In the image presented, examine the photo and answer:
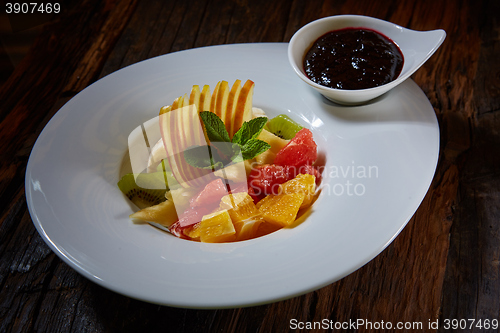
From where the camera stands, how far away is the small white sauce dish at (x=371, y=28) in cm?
189

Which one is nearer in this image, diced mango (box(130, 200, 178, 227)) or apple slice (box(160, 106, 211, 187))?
diced mango (box(130, 200, 178, 227))

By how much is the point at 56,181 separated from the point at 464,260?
5.67 ft

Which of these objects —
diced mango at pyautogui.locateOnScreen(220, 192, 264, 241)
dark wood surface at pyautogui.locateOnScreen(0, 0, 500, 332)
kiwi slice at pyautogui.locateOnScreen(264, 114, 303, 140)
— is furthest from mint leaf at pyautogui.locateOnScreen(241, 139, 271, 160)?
dark wood surface at pyautogui.locateOnScreen(0, 0, 500, 332)

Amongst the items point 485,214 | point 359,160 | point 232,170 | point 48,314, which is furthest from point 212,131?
point 485,214

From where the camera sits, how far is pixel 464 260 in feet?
5.41

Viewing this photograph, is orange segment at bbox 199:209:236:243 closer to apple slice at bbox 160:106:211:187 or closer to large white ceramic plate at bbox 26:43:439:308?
large white ceramic plate at bbox 26:43:439:308

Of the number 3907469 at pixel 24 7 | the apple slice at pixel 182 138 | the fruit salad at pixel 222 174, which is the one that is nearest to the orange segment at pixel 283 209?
the fruit salad at pixel 222 174

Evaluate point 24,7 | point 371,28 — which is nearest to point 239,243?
point 371,28

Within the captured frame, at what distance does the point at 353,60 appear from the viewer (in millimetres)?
1998

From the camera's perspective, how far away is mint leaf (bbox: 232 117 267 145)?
190 centimetres

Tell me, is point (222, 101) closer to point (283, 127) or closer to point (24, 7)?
point (283, 127)

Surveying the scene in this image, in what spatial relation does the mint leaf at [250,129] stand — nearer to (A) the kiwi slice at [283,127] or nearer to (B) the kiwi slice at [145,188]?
(A) the kiwi slice at [283,127]

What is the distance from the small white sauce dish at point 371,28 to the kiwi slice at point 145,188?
842mm

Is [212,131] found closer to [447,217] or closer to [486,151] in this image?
[447,217]
